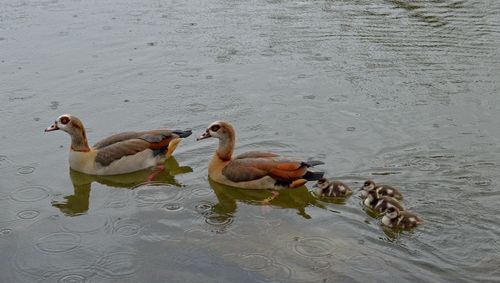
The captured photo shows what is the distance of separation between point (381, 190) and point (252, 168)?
5.73 ft

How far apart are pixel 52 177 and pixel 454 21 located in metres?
10.2

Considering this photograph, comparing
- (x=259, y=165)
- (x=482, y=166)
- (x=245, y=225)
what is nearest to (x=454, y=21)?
(x=482, y=166)

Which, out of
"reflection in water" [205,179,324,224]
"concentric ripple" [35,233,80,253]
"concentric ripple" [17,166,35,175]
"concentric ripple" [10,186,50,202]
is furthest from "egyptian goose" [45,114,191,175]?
"concentric ripple" [35,233,80,253]

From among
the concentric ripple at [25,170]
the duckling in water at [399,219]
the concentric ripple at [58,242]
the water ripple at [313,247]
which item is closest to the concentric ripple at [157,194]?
the concentric ripple at [58,242]

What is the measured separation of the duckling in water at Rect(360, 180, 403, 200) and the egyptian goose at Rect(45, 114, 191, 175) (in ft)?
9.32

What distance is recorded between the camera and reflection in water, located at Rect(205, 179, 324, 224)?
865 centimetres

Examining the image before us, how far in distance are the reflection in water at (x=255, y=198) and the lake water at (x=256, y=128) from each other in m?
0.03

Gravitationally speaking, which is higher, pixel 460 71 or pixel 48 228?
pixel 460 71

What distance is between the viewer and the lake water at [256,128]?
7371 millimetres

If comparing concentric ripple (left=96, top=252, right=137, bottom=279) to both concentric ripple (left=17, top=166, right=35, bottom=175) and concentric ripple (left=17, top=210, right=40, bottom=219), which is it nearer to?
concentric ripple (left=17, top=210, right=40, bottom=219)

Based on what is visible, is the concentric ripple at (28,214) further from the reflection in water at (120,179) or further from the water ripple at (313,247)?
the water ripple at (313,247)

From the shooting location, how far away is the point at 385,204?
26.0 feet

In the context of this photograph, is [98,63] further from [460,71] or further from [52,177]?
[460,71]

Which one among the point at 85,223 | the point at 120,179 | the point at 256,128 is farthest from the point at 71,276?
the point at 256,128
